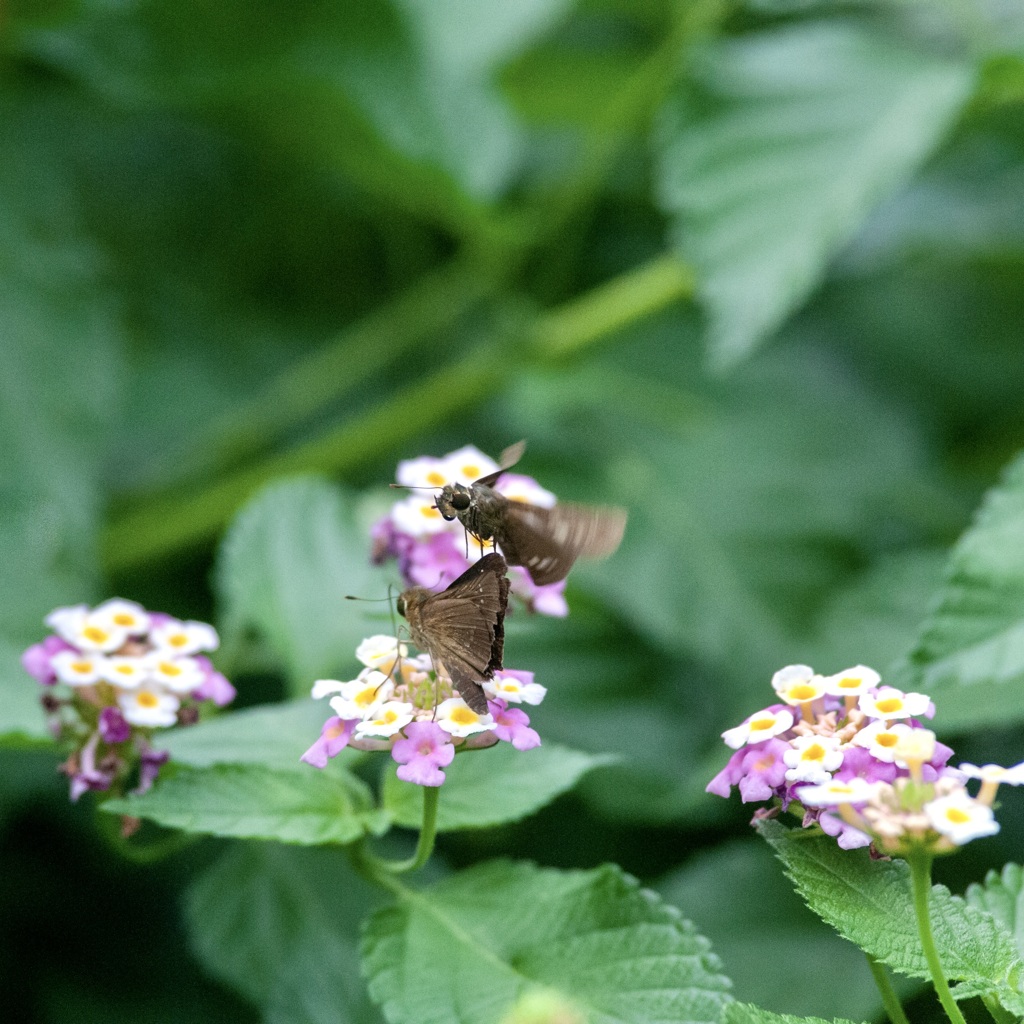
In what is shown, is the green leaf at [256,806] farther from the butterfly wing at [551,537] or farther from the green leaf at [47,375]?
the green leaf at [47,375]

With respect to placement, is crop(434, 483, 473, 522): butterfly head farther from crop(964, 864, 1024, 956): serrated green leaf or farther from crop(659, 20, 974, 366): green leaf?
crop(659, 20, 974, 366): green leaf

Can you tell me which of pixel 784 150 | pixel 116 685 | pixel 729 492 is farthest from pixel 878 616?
pixel 116 685

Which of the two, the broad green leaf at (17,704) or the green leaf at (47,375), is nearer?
the broad green leaf at (17,704)

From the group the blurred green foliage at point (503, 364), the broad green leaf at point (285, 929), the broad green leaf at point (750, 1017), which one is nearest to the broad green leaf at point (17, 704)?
the blurred green foliage at point (503, 364)

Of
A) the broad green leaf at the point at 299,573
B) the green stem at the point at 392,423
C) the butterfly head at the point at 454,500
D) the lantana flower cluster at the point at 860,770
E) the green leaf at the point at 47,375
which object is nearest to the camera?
the lantana flower cluster at the point at 860,770

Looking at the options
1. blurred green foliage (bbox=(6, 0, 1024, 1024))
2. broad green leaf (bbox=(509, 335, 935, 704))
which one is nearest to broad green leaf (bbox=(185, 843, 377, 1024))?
blurred green foliage (bbox=(6, 0, 1024, 1024))

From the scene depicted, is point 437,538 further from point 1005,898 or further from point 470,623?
point 1005,898
